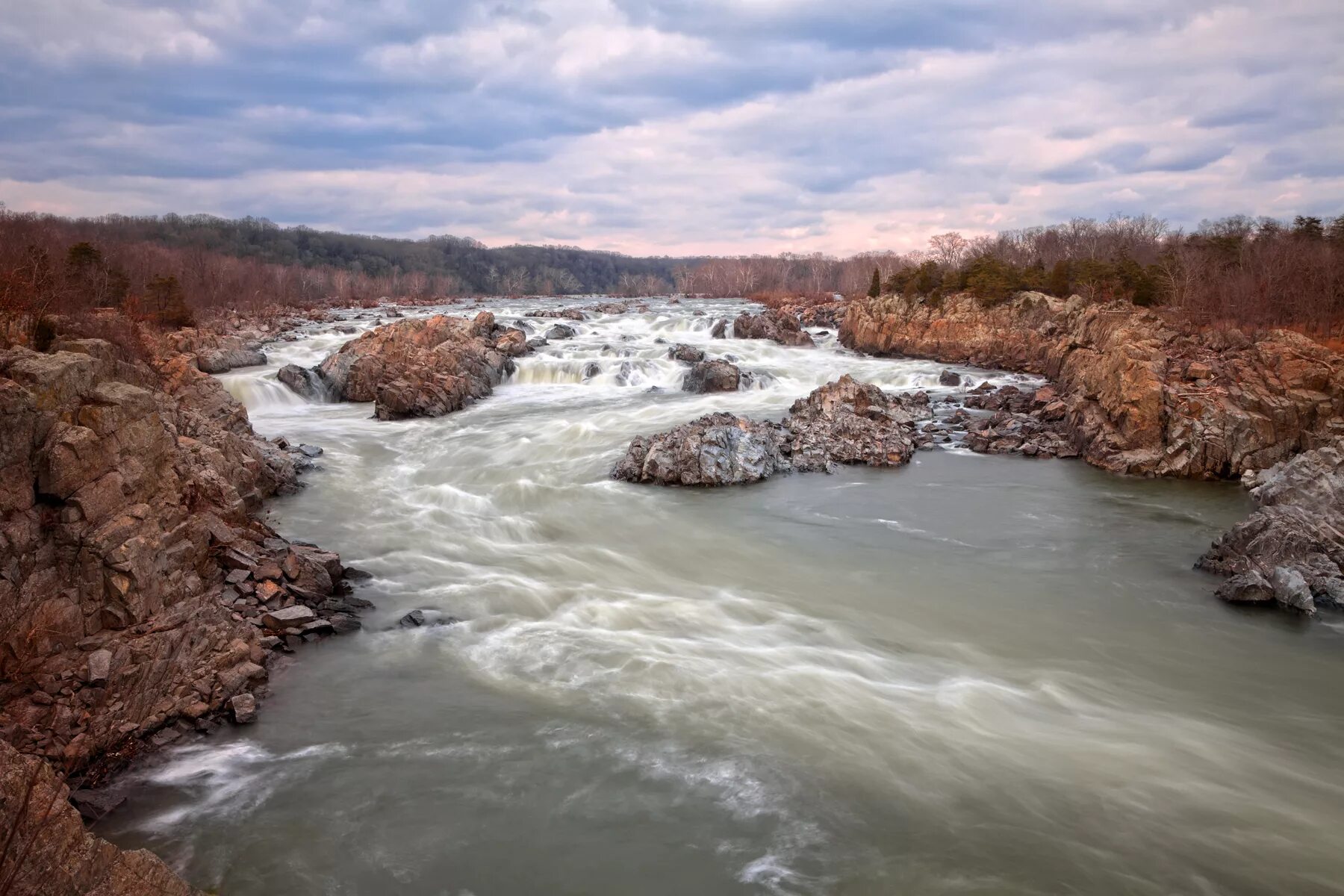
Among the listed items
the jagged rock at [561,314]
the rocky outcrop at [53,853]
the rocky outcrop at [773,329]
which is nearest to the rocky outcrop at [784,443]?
the rocky outcrop at [53,853]

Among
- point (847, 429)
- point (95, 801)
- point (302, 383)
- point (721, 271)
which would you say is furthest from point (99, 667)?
point (721, 271)

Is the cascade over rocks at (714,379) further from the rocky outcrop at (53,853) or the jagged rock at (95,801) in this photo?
the rocky outcrop at (53,853)

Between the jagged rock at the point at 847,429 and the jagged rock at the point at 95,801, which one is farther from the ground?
the jagged rock at the point at 847,429

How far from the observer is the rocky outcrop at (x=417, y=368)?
25.0 meters

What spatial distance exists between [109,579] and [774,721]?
700 centimetres

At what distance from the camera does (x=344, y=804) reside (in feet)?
21.4

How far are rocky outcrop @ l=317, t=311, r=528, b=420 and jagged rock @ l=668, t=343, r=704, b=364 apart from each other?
7389 mm

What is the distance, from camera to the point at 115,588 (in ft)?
25.5

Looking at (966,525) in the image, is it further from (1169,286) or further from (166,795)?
(1169,286)

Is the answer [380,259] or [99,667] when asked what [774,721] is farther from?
[380,259]

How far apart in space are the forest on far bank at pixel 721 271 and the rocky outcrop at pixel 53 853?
861 centimetres

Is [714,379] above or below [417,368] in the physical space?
below

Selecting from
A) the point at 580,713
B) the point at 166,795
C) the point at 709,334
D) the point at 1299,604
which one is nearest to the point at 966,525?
the point at 1299,604

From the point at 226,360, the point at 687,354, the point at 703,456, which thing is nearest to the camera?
the point at 703,456
